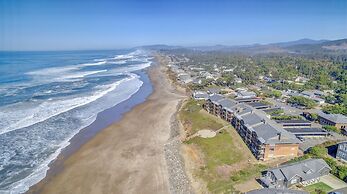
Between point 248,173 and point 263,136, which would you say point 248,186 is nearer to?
point 248,173

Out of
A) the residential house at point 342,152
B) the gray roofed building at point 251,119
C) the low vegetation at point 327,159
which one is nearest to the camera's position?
the low vegetation at point 327,159

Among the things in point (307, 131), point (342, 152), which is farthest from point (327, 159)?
point (307, 131)

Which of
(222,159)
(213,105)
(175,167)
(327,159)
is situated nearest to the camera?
(327,159)

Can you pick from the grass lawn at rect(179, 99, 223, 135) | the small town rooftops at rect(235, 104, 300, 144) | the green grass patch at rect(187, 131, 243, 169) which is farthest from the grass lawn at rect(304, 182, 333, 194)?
the grass lawn at rect(179, 99, 223, 135)

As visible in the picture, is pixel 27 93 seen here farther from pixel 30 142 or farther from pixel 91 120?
pixel 30 142

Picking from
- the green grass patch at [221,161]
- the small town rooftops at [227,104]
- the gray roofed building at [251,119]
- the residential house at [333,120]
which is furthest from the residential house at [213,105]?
the residential house at [333,120]

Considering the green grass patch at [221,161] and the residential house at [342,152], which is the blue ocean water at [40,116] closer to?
the green grass patch at [221,161]

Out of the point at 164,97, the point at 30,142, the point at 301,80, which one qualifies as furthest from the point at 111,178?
the point at 301,80
